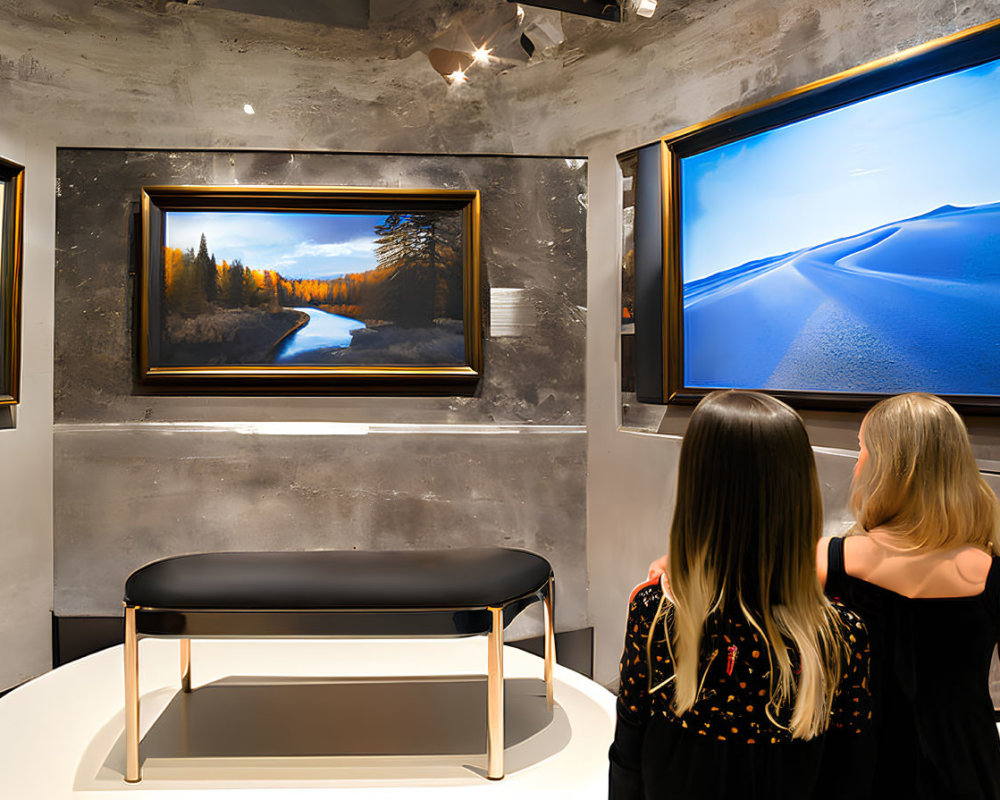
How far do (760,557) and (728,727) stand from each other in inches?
9.7

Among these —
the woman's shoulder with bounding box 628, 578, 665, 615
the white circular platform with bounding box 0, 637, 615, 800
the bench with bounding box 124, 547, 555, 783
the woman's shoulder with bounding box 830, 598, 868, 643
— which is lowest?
the white circular platform with bounding box 0, 637, 615, 800

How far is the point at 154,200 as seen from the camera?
3072mm

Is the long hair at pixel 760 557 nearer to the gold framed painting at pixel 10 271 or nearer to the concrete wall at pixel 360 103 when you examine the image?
the concrete wall at pixel 360 103

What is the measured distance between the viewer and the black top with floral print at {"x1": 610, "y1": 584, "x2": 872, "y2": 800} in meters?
0.94

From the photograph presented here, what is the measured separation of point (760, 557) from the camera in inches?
37.4

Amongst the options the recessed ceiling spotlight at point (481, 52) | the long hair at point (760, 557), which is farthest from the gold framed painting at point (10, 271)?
the long hair at point (760, 557)

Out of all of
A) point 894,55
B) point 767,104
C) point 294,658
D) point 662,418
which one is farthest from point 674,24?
point 294,658

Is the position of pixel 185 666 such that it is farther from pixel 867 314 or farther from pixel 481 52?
pixel 481 52

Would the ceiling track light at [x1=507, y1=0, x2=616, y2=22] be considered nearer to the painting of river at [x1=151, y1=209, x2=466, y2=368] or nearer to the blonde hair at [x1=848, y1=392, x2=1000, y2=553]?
the painting of river at [x1=151, y1=209, x2=466, y2=368]

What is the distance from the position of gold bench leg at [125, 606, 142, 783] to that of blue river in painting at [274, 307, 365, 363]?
1361 mm

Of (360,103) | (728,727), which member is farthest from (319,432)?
(728,727)

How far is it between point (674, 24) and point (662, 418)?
1.62 metres

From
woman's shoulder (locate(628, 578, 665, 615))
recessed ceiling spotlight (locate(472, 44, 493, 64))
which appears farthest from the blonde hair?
recessed ceiling spotlight (locate(472, 44, 493, 64))

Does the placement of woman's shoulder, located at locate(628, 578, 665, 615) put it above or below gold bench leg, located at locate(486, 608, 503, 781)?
above
